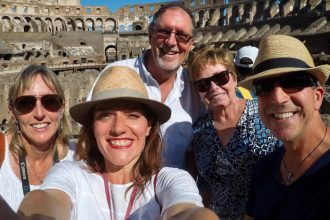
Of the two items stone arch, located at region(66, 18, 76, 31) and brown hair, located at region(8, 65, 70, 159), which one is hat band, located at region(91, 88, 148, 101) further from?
stone arch, located at region(66, 18, 76, 31)

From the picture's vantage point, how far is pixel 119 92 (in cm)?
266

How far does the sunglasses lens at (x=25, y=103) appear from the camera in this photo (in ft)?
12.2

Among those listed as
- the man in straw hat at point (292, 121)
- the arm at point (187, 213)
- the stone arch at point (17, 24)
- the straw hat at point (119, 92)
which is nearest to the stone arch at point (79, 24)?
the stone arch at point (17, 24)

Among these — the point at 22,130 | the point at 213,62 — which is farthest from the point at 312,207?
the point at 22,130

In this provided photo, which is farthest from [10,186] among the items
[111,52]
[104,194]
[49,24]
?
[49,24]

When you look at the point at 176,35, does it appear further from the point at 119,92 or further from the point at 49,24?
the point at 49,24

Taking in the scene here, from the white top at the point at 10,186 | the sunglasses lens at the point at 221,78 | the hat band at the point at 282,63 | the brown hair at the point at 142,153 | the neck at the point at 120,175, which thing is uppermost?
the hat band at the point at 282,63

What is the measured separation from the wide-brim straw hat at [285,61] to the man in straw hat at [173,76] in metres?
1.53

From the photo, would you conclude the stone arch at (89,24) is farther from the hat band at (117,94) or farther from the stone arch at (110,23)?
the hat band at (117,94)

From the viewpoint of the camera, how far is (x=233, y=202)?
385 centimetres

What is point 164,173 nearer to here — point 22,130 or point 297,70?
point 297,70

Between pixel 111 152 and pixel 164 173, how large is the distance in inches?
15.3

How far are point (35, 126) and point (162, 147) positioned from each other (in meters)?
1.35

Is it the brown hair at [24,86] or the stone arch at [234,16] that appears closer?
the brown hair at [24,86]
